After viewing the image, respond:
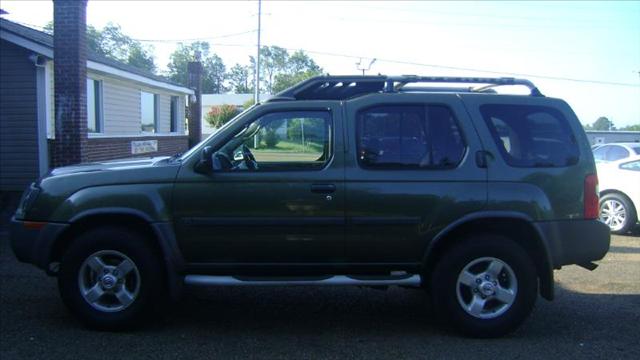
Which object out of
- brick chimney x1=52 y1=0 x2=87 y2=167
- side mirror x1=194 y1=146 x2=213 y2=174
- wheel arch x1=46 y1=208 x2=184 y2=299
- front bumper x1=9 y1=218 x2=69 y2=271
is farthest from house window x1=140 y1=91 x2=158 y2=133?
side mirror x1=194 y1=146 x2=213 y2=174

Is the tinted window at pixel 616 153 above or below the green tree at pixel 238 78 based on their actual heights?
below

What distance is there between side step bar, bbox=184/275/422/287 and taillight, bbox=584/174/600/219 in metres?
1.52

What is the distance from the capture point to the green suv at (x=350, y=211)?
4762 millimetres

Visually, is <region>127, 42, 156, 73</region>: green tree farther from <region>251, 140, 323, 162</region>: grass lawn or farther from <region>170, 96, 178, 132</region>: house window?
<region>251, 140, 323, 162</region>: grass lawn

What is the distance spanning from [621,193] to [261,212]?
25.6ft

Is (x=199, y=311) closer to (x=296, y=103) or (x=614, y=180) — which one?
(x=296, y=103)

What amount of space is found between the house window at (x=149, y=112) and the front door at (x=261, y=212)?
14.6 m

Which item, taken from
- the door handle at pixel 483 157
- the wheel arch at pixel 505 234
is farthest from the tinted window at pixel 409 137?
the wheel arch at pixel 505 234

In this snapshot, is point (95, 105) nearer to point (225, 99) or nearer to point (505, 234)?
point (505, 234)

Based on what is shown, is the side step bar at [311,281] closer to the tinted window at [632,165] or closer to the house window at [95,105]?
the tinted window at [632,165]

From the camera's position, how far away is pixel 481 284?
4.89 meters

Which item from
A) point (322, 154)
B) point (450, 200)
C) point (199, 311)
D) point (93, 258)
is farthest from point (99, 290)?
point (450, 200)

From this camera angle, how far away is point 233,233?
15.7ft

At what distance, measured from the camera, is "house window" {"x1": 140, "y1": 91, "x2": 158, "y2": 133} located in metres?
19.0
